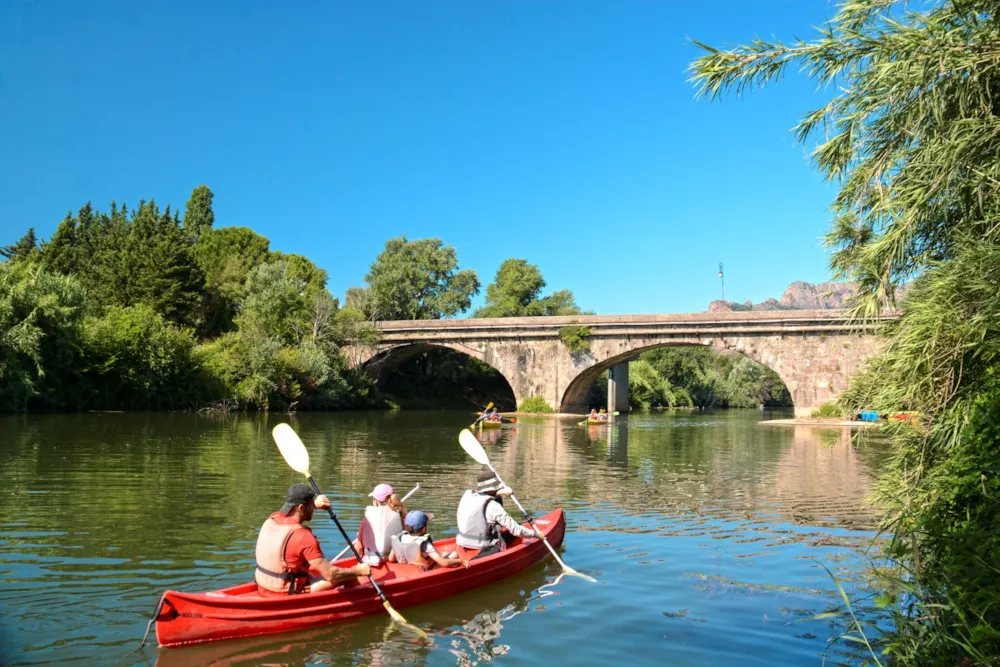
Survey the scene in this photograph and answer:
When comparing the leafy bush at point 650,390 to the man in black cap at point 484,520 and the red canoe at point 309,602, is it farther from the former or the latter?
the red canoe at point 309,602

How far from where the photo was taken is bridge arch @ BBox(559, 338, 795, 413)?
36.4 m

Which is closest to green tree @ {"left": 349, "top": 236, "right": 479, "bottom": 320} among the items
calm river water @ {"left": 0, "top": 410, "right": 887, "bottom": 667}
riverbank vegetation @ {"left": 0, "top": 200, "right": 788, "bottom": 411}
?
riverbank vegetation @ {"left": 0, "top": 200, "right": 788, "bottom": 411}

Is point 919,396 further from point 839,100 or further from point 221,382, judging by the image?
point 221,382

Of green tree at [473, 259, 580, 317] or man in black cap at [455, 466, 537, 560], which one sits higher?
green tree at [473, 259, 580, 317]

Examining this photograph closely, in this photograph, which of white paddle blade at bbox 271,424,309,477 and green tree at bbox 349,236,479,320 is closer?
white paddle blade at bbox 271,424,309,477

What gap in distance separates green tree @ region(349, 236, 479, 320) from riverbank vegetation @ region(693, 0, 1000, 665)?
2019 inches

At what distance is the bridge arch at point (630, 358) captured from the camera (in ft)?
120

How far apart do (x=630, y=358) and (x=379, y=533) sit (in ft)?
114

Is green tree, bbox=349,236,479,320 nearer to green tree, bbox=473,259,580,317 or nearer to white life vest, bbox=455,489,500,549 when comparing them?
green tree, bbox=473,259,580,317

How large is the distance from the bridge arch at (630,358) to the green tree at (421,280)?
17187mm

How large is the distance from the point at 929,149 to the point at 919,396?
177 cm

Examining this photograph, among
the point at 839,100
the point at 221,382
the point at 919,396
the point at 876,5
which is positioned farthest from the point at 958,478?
the point at 221,382

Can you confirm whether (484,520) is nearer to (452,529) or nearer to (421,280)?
(452,529)

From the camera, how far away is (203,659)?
582 centimetres
